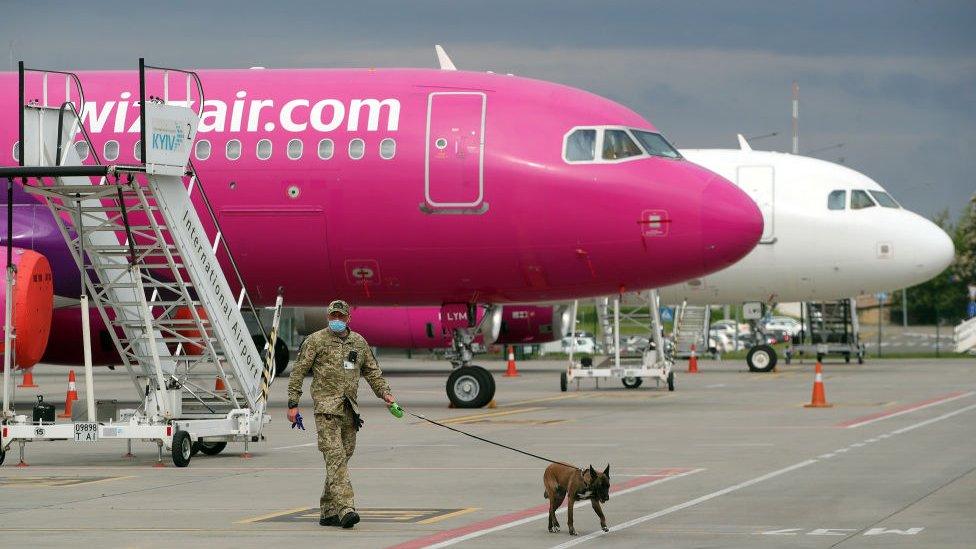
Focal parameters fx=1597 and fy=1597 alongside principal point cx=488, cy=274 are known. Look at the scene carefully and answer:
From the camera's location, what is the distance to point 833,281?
4059 cm

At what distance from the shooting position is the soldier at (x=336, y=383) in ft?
43.2

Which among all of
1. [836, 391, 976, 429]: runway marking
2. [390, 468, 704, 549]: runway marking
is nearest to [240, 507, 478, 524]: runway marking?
[390, 468, 704, 549]: runway marking

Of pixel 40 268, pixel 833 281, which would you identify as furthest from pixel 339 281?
pixel 833 281

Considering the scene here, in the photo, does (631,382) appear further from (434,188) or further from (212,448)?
(212,448)

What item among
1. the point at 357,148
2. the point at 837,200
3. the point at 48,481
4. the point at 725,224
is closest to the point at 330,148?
the point at 357,148

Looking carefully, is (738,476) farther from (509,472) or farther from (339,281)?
(339,281)

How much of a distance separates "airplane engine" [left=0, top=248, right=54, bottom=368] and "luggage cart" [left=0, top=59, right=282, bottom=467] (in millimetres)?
2379

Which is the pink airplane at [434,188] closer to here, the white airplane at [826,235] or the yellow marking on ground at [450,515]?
the yellow marking on ground at [450,515]

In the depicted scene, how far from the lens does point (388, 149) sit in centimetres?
2608

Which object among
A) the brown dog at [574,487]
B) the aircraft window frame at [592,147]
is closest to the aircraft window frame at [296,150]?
the aircraft window frame at [592,147]

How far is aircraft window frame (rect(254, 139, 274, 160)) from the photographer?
2625 centimetres

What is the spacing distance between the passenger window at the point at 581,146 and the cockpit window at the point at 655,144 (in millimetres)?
850

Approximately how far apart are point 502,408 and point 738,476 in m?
11.7

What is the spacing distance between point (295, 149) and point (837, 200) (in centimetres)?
1865
